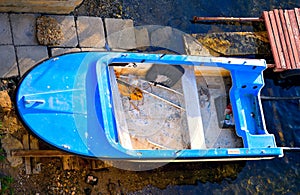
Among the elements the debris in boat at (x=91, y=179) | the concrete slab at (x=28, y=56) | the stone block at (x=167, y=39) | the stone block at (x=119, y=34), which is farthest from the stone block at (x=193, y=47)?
the debris in boat at (x=91, y=179)

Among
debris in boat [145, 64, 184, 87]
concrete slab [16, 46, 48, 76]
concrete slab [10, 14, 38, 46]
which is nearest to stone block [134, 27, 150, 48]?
debris in boat [145, 64, 184, 87]

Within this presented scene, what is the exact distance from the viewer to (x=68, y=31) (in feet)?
33.4

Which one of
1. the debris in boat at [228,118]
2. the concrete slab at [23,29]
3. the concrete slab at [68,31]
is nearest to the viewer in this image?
the concrete slab at [23,29]

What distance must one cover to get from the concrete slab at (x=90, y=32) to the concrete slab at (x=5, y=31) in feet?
3.96

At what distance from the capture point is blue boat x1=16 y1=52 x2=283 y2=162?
8617mm

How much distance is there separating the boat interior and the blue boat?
0.05 feet

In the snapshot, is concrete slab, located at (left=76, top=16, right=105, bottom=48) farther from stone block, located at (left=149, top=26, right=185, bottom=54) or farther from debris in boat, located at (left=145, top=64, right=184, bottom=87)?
debris in boat, located at (left=145, top=64, right=184, bottom=87)

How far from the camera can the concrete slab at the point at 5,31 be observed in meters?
9.66

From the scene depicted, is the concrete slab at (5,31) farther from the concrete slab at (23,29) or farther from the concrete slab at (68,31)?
the concrete slab at (68,31)

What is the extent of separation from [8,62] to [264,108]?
469 cm

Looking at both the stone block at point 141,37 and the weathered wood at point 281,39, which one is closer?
the stone block at point 141,37

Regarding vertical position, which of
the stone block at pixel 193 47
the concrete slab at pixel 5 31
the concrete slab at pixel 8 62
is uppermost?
the concrete slab at pixel 5 31

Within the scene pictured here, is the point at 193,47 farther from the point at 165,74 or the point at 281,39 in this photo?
the point at 281,39

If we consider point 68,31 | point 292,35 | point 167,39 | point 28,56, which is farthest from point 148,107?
point 292,35
